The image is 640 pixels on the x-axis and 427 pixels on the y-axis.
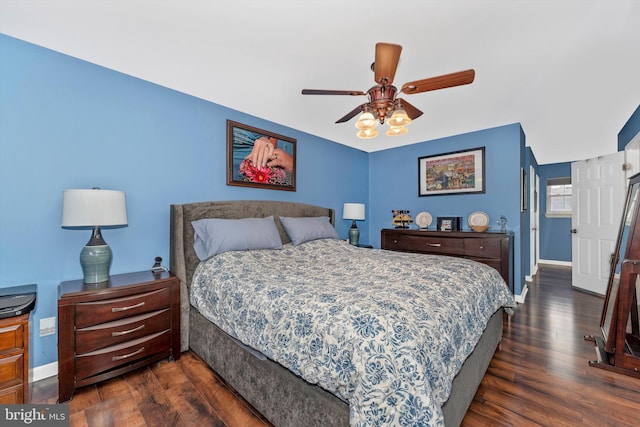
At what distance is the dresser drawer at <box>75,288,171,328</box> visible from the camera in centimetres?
183

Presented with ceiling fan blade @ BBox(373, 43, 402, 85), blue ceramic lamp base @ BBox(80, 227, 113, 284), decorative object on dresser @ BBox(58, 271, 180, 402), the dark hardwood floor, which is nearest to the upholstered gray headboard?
decorative object on dresser @ BBox(58, 271, 180, 402)

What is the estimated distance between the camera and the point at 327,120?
354 cm

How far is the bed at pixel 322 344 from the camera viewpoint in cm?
105

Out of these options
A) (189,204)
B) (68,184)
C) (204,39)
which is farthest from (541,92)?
(68,184)

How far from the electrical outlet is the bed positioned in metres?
0.88

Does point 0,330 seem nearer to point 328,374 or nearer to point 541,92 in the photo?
point 328,374

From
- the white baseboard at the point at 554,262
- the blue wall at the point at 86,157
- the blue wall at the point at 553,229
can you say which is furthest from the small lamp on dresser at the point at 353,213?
the white baseboard at the point at 554,262

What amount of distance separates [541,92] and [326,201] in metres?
2.86

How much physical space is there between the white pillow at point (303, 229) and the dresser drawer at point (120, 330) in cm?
144

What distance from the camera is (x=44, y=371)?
202 centimetres

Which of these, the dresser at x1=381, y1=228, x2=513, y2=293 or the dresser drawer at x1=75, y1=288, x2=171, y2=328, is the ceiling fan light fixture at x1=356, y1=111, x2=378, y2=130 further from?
the dresser at x1=381, y1=228, x2=513, y2=293

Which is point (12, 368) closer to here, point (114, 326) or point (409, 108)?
point (114, 326)

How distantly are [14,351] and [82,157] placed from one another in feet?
4.60

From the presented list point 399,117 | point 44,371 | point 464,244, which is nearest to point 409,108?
point 399,117
